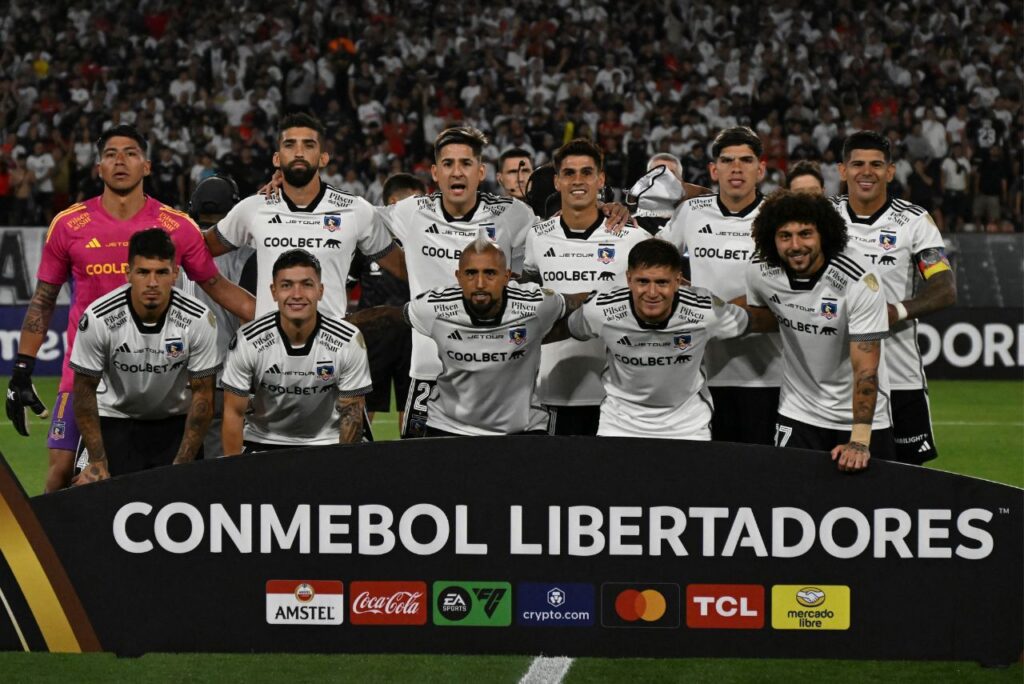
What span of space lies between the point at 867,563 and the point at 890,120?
16393 mm

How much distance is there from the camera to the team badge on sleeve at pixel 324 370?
5549mm

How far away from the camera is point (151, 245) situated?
547 centimetres

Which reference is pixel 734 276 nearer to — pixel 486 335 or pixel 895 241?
pixel 895 241

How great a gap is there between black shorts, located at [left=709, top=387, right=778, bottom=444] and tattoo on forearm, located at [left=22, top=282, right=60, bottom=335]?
2.98 metres

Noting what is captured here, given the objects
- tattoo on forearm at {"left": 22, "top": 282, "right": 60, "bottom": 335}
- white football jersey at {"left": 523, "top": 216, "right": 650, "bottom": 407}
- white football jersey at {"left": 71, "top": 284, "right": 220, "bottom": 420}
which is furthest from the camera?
tattoo on forearm at {"left": 22, "top": 282, "right": 60, "bottom": 335}

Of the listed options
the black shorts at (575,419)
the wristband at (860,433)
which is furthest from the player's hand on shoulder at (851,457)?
the black shorts at (575,419)

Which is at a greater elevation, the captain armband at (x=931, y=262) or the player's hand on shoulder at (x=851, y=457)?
the captain armband at (x=931, y=262)

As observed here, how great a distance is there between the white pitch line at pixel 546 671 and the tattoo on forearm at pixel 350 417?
3.72 feet

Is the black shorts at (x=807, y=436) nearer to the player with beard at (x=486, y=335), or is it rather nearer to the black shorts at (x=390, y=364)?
the player with beard at (x=486, y=335)

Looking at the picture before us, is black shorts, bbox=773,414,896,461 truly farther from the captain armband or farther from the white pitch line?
the white pitch line

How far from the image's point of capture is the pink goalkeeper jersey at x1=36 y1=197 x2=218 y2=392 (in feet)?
19.7

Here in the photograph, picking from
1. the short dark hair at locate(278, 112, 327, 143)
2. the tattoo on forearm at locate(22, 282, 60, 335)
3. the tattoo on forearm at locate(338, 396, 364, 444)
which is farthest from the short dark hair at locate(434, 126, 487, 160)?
the tattoo on forearm at locate(22, 282, 60, 335)

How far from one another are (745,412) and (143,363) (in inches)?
102

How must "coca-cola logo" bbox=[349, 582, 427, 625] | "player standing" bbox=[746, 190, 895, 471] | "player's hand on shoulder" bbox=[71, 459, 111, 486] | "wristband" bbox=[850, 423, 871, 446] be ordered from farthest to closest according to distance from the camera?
"player standing" bbox=[746, 190, 895, 471], "player's hand on shoulder" bbox=[71, 459, 111, 486], "wristband" bbox=[850, 423, 871, 446], "coca-cola logo" bbox=[349, 582, 427, 625]
